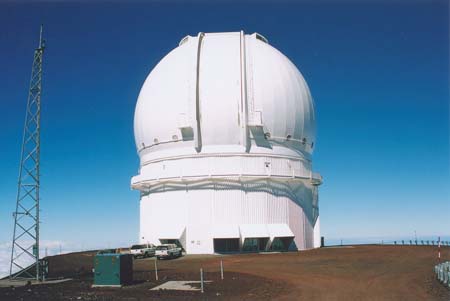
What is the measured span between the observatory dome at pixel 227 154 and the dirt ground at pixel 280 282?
8.38 metres

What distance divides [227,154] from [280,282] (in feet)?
60.7

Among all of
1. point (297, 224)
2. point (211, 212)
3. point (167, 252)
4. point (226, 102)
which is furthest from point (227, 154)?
point (167, 252)

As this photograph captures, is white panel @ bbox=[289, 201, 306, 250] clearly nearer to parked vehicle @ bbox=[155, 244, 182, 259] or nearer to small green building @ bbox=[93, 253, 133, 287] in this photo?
parked vehicle @ bbox=[155, 244, 182, 259]

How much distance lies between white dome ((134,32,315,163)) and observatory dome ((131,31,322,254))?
8 cm

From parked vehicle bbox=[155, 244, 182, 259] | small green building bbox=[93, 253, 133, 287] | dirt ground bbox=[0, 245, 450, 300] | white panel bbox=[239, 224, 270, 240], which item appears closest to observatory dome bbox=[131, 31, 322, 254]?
white panel bbox=[239, 224, 270, 240]

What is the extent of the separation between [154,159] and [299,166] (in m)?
11.6

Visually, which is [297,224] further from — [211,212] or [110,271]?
[110,271]

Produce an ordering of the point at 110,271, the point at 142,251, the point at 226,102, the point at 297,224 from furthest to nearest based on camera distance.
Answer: the point at 297,224 < the point at 226,102 < the point at 142,251 < the point at 110,271

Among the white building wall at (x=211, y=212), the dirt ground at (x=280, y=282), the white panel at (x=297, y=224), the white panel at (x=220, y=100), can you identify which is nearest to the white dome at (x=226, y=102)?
the white panel at (x=220, y=100)

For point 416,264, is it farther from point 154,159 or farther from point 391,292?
point 154,159

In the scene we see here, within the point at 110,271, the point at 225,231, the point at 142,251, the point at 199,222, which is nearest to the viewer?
the point at 110,271

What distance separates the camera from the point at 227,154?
119 ft

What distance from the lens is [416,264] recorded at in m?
24.4

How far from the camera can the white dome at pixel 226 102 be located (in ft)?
119
